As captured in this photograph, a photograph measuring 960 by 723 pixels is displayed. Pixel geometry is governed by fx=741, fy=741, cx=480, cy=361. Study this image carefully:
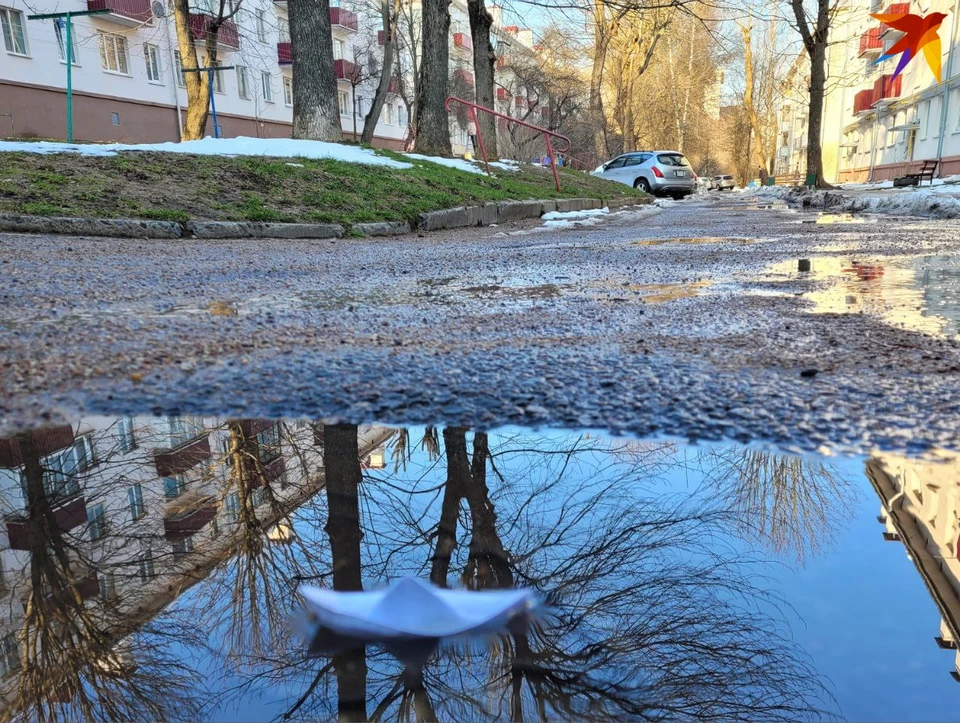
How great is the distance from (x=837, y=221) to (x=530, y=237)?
14.7 ft

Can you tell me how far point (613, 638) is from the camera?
3.29 feet

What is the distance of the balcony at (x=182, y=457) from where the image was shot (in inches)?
64.3

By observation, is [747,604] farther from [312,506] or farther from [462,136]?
[462,136]

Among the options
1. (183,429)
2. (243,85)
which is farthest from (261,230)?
(243,85)

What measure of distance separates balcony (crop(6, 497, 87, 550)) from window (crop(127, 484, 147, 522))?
82 millimetres

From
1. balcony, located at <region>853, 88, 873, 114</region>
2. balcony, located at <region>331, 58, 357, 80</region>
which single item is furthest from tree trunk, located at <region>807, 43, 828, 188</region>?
balcony, located at <region>331, 58, 357, 80</region>

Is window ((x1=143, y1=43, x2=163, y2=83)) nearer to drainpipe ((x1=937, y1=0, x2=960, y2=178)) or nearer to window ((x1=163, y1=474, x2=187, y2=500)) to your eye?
drainpipe ((x1=937, y1=0, x2=960, y2=178))

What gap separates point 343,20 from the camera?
3734cm

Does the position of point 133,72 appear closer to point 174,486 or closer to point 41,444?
point 41,444

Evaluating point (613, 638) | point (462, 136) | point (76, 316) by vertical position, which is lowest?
point (613, 638)

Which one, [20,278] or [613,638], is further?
[20,278]

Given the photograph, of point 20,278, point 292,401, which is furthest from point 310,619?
point 20,278

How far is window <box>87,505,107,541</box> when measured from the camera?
1337 mm

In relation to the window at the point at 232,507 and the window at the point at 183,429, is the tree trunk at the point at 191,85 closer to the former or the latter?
the window at the point at 183,429
